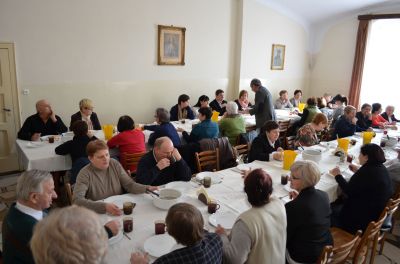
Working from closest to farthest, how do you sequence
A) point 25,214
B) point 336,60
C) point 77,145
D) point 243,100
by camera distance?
point 25,214 → point 77,145 → point 243,100 → point 336,60

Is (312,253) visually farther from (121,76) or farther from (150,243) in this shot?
(121,76)

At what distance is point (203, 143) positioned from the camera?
4031 millimetres

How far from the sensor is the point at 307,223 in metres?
2.22

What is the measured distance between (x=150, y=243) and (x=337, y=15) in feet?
31.4

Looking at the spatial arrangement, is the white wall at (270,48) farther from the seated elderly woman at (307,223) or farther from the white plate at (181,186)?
the seated elderly woman at (307,223)

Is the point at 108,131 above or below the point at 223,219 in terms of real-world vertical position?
above

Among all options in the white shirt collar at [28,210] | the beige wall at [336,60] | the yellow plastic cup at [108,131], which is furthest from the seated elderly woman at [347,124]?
the white shirt collar at [28,210]

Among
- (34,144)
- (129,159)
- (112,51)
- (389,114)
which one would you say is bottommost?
(129,159)

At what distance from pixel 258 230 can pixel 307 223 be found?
0.52 m

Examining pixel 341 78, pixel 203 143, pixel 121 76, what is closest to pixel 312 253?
pixel 203 143

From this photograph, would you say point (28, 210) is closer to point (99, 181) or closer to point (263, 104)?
point (99, 181)

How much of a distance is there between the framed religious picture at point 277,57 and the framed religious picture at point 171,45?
3.23m

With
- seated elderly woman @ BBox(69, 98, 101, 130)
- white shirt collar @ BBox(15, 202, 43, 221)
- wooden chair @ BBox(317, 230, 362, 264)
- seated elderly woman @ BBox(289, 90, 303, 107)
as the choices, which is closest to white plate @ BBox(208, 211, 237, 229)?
wooden chair @ BBox(317, 230, 362, 264)

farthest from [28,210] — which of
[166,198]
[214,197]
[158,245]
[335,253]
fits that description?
[335,253]
